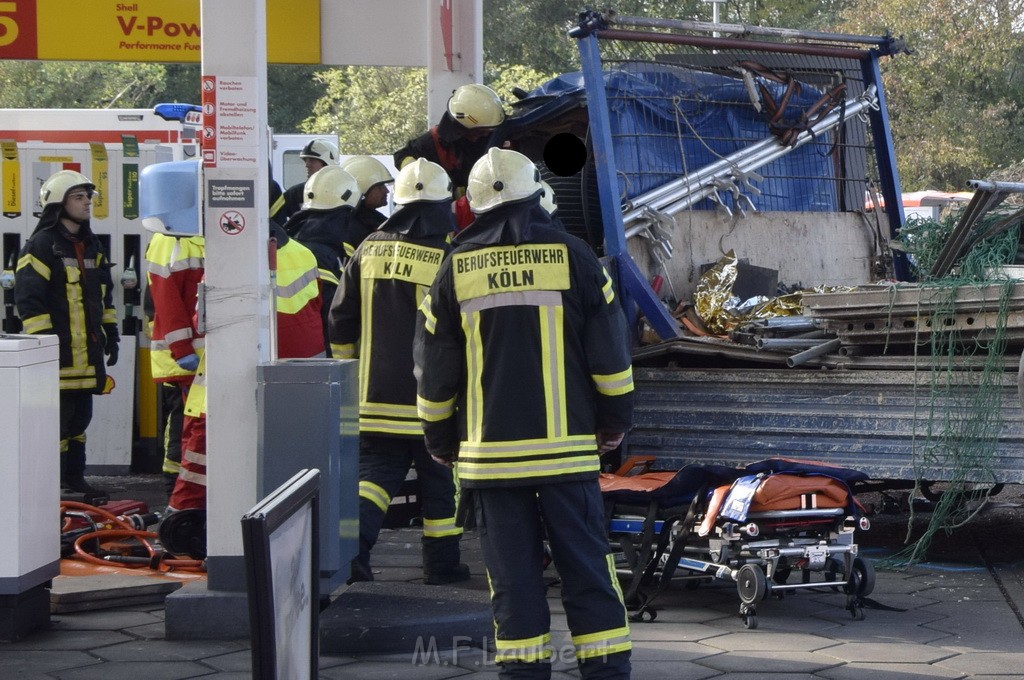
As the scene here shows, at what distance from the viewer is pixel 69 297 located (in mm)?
9492

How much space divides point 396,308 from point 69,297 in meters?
3.73

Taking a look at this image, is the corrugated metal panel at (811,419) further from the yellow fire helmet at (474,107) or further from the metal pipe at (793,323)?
the yellow fire helmet at (474,107)

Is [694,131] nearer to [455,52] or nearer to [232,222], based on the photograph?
[455,52]

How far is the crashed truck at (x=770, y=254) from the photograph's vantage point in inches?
275

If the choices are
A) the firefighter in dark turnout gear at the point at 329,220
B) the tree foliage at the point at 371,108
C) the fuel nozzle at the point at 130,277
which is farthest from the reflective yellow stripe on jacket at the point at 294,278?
the tree foliage at the point at 371,108

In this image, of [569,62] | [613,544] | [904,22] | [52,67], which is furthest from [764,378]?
[52,67]

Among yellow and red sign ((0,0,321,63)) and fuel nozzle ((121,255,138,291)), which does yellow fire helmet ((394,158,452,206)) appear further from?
fuel nozzle ((121,255,138,291))

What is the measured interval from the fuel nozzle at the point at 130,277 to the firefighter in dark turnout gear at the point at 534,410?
6.51 m

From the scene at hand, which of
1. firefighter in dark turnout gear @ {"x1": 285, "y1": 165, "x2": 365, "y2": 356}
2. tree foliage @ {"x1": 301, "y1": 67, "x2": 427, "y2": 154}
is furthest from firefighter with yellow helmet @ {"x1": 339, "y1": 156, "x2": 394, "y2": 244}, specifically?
tree foliage @ {"x1": 301, "y1": 67, "x2": 427, "y2": 154}

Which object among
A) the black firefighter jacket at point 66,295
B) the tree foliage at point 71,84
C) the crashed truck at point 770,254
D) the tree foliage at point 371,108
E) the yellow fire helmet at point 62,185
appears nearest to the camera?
the crashed truck at point 770,254

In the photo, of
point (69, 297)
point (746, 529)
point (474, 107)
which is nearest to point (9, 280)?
point (69, 297)

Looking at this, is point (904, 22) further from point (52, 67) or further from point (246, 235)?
point (246, 235)

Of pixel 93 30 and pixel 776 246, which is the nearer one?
pixel 776 246

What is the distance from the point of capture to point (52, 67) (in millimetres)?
33625
